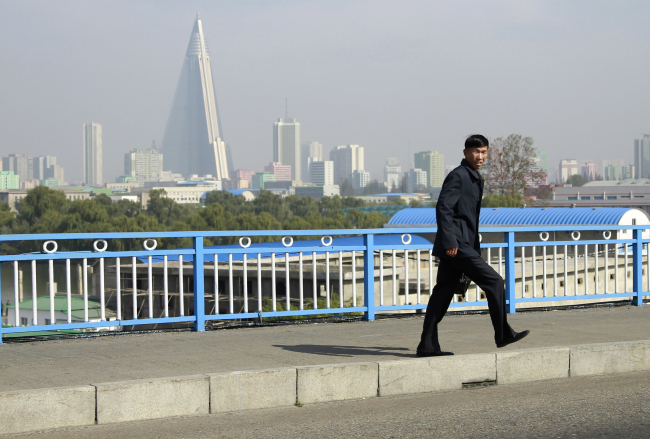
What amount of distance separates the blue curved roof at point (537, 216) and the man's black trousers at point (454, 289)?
38924mm

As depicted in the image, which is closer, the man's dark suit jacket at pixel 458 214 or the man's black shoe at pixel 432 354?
the man's dark suit jacket at pixel 458 214

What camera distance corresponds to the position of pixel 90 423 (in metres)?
5.02

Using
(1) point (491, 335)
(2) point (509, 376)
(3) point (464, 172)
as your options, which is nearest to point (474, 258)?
(3) point (464, 172)

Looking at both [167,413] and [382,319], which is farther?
[382,319]

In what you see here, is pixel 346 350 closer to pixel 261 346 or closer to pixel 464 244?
pixel 261 346

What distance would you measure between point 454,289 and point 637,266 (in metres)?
5.39

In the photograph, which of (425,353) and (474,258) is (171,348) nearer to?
(425,353)

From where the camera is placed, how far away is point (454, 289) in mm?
6348

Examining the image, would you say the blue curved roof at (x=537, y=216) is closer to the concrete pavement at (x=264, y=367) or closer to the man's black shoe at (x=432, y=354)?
the concrete pavement at (x=264, y=367)

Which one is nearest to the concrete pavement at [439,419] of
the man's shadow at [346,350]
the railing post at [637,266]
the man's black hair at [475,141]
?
the man's shadow at [346,350]

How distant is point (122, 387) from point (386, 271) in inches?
300

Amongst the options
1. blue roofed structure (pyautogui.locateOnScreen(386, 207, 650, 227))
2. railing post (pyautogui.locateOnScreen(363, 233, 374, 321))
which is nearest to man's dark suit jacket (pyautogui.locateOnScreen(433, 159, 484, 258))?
railing post (pyautogui.locateOnScreen(363, 233, 374, 321))

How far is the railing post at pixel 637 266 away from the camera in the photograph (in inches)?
413

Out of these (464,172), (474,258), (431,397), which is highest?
(464,172)
